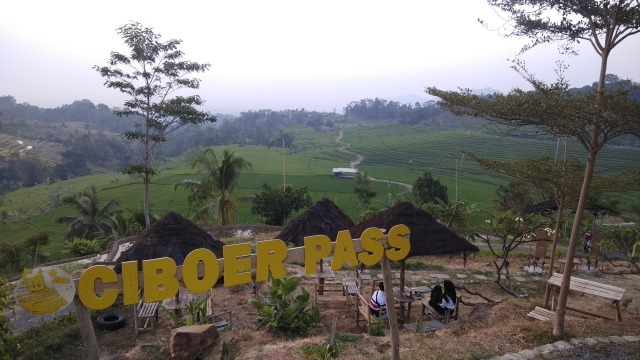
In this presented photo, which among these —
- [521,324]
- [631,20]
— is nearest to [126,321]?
[521,324]

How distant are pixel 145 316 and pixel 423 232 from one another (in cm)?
579

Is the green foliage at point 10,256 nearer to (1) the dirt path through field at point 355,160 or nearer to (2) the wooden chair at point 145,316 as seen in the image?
(2) the wooden chair at point 145,316

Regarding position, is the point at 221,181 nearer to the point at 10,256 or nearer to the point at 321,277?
the point at 10,256

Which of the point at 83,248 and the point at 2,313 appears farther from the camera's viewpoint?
the point at 83,248

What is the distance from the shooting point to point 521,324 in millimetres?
7020

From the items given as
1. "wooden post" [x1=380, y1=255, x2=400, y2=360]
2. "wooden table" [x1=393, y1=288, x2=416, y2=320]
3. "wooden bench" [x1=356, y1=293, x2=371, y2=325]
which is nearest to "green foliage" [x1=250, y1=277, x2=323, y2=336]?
"wooden bench" [x1=356, y1=293, x2=371, y2=325]

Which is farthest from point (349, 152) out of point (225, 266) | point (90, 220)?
point (225, 266)

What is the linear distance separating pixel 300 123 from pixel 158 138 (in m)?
117

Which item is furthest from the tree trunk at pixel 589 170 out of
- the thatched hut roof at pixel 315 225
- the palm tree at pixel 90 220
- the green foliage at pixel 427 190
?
the palm tree at pixel 90 220

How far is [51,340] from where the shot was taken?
7.17 meters

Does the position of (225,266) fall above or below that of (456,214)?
above

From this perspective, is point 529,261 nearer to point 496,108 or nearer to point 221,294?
point 496,108

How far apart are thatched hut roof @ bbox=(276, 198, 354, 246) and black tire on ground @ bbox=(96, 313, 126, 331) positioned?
4218 mm

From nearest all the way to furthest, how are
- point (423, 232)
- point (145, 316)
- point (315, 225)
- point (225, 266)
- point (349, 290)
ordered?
point (225, 266)
point (145, 316)
point (423, 232)
point (349, 290)
point (315, 225)
